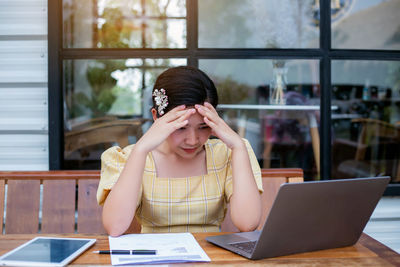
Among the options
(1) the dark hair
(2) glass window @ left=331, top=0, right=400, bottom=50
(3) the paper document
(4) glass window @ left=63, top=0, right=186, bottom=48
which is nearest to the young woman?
(1) the dark hair

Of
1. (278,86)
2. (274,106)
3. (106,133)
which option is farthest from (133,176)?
(278,86)

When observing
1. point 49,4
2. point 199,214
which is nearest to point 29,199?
point 199,214

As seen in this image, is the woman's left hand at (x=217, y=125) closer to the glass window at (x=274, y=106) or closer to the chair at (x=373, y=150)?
the glass window at (x=274, y=106)

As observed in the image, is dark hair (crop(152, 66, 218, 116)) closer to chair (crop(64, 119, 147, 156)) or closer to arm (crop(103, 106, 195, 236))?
arm (crop(103, 106, 195, 236))

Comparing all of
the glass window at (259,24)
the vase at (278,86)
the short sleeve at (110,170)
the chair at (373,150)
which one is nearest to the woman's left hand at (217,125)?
the short sleeve at (110,170)

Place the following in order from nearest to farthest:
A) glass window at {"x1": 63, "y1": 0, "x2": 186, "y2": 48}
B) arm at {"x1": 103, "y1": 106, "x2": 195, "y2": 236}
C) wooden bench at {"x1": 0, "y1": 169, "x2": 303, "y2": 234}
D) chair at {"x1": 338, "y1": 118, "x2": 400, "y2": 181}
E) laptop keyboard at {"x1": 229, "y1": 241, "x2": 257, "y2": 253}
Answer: laptop keyboard at {"x1": 229, "y1": 241, "x2": 257, "y2": 253}, arm at {"x1": 103, "y1": 106, "x2": 195, "y2": 236}, wooden bench at {"x1": 0, "y1": 169, "x2": 303, "y2": 234}, glass window at {"x1": 63, "y1": 0, "x2": 186, "y2": 48}, chair at {"x1": 338, "y1": 118, "x2": 400, "y2": 181}

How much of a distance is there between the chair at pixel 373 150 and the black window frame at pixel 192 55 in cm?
160

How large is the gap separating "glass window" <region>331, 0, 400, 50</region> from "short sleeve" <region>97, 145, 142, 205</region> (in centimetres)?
485

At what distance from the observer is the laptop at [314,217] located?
114 cm

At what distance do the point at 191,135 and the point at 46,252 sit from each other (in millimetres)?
687

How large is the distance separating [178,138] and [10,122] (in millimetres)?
1826

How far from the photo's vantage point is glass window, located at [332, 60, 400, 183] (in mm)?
4863

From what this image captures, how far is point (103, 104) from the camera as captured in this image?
5672mm

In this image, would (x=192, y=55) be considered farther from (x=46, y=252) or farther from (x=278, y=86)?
(x=46, y=252)
